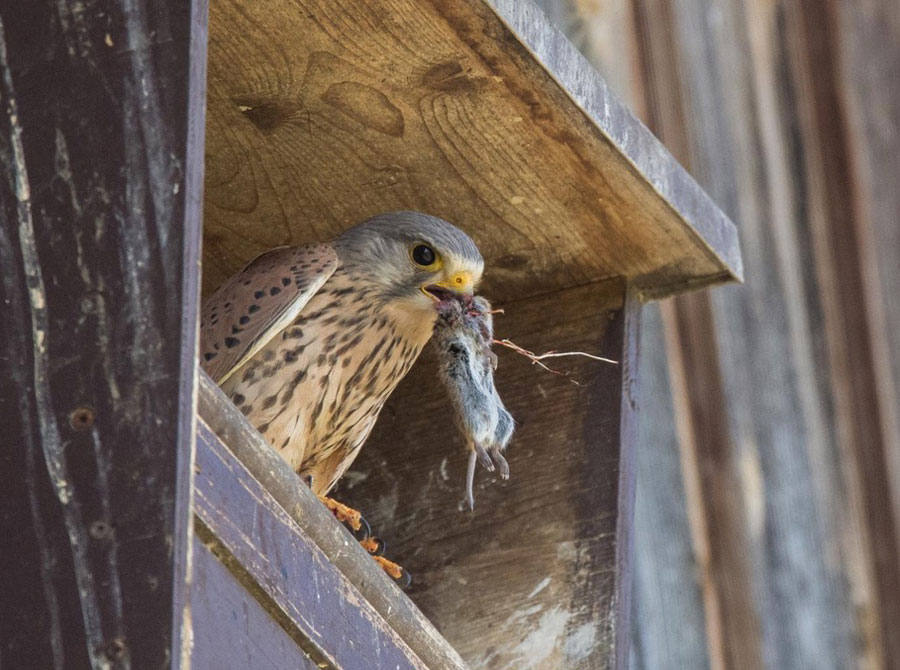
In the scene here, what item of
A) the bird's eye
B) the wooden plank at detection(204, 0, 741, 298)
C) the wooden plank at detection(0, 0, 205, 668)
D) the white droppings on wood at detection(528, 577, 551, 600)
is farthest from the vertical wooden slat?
the wooden plank at detection(0, 0, 205, 668)

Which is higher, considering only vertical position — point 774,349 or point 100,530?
point 100,530

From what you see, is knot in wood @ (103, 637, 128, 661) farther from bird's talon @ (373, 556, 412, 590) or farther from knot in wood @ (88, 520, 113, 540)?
bird's talon @ (373, 556, 412, 590)

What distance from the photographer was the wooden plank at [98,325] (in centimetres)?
179

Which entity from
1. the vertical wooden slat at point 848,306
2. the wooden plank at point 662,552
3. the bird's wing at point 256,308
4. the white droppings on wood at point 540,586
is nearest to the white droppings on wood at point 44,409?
the bird's wing at point 256,308

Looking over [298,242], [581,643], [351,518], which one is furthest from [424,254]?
[581,643]

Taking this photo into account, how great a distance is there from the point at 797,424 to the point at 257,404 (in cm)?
208

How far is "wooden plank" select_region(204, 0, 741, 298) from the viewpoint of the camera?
284 centimetres

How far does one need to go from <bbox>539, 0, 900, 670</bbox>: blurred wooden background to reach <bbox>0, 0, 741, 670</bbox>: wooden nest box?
0.94 m

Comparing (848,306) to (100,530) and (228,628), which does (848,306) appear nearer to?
(228,628)

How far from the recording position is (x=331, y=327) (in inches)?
132

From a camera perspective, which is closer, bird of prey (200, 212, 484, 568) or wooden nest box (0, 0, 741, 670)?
wooden nest box (0, 0, 741, 670)

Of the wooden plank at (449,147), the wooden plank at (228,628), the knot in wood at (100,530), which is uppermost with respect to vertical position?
the wooden plank at (449,147)

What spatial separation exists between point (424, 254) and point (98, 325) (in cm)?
158

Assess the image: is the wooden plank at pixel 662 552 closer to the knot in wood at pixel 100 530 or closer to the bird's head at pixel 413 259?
the bird's head at pixel 413 259
